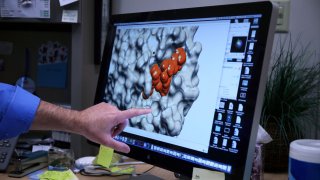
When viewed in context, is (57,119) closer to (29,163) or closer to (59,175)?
(59,175)

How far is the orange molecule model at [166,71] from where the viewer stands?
88 cm

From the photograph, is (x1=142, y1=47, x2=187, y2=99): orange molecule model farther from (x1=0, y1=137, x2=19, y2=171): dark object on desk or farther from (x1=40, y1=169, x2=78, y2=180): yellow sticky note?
(x1=0, y1=137, x2=19, y2=171): dark object on desk

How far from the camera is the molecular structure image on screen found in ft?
2.81

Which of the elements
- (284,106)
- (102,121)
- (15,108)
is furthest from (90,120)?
(284,106)

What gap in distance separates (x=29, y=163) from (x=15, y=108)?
1.26 feet

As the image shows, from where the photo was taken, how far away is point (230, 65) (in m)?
0.76

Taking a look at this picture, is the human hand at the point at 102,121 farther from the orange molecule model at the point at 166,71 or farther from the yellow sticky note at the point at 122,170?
the yellow sticky note at the point at 122,170

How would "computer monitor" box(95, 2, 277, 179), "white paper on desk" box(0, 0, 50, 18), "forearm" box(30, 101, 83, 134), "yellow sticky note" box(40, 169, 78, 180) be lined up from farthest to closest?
"white paper on desk" box(0, 0, 50, 18) → "yellow sticky note" box(40, 169, 78, 180) → "forearm" box(30, 101, 83, 134) → "computer monitor" box(95, 2, 277, 179)

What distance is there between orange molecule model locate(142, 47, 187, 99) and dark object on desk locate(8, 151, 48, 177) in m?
0.49

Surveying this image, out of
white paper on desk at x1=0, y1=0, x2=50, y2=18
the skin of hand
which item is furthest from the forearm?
white paper on desk at x1=0, y1=0, x2=50, y2=18

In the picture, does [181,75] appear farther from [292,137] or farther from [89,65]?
[89,65]

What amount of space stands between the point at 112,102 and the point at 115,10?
583 millimetres

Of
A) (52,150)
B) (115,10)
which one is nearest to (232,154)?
(52,150)

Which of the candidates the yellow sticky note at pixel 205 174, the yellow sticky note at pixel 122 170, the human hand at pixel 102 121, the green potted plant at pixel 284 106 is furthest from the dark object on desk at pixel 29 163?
the green potted plant at pixel 284 106
